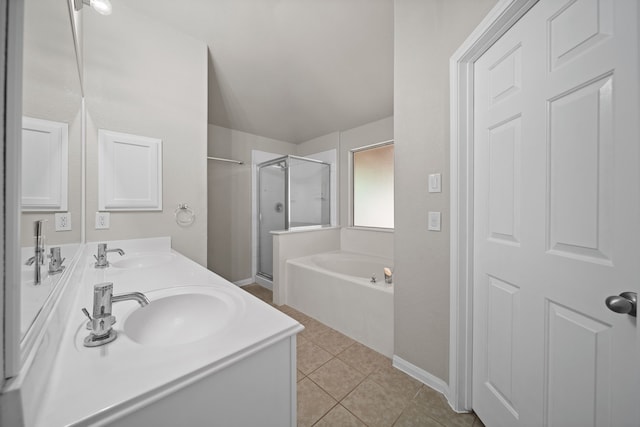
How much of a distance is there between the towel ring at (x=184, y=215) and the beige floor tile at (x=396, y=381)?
182 centimetres

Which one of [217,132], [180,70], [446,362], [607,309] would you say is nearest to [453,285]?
[446,362]

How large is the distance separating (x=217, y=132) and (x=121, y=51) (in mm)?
1483

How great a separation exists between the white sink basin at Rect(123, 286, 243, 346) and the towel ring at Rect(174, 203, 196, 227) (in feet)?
3.88

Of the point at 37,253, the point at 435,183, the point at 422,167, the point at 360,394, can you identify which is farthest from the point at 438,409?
the point at 37,253

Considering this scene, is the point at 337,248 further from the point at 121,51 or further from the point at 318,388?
the point at 121,51

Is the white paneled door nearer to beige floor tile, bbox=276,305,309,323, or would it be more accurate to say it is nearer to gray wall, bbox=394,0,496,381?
gray wall, bbox=394,0,496,381

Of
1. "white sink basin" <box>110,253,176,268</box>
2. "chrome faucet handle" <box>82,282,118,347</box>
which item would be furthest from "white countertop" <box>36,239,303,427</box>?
"white sink basin" <box>110,253,176,268</box>

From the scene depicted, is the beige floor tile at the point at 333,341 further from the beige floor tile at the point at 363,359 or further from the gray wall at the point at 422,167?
the gray wall at the point at 422,167

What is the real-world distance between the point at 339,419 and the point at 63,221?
1496 mm

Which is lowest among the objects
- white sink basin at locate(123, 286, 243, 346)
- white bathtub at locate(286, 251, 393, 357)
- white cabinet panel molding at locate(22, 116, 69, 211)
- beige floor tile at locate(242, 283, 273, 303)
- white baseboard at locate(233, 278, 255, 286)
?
beige floor tile at locate(242, 283, 273, 303)

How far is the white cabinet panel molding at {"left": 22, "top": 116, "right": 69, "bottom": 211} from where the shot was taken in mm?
465

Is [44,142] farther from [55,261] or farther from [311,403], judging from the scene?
[311,403]

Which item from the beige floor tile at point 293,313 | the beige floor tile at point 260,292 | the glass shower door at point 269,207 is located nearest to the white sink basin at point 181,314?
the beige floor tile at point 293,313

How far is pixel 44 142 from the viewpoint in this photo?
0.60 metres
